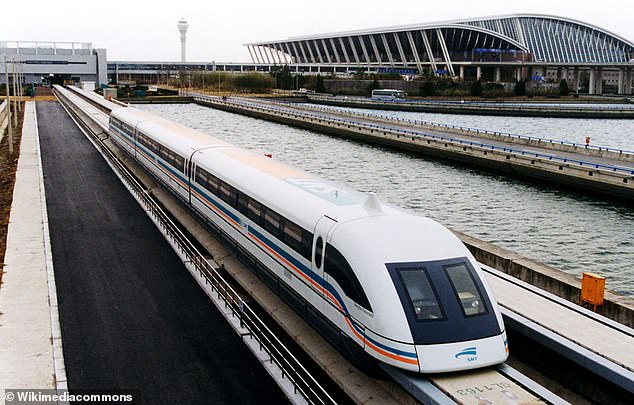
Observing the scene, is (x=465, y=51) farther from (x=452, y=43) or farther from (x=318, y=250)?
(x=318, y=250)

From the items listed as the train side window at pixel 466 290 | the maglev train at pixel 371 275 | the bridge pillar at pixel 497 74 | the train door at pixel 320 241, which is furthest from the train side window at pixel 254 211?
the bridge pillar at pixel 497 74

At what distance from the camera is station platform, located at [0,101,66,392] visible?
46.5 ft

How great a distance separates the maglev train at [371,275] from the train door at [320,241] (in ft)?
0.08

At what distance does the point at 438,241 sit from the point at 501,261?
8591 millimetres

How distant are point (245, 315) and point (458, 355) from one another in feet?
21.3

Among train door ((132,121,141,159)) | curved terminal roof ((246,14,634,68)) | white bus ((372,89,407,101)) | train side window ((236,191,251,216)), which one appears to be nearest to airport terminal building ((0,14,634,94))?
curved terminal roof ((246,14,634,68))

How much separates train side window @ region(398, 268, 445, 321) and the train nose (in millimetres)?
574

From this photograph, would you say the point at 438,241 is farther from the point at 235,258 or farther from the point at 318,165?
the point at 318,165

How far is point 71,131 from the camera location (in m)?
66.2

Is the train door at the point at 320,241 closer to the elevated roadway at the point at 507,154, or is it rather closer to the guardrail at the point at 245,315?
the guardrail at the point at 245,315

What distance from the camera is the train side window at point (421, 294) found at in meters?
12.7

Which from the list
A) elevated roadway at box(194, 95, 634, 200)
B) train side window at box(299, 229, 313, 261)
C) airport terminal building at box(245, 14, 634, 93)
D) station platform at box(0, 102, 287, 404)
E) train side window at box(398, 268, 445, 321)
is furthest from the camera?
airport terminal building at box(245, 14, 634, 93)

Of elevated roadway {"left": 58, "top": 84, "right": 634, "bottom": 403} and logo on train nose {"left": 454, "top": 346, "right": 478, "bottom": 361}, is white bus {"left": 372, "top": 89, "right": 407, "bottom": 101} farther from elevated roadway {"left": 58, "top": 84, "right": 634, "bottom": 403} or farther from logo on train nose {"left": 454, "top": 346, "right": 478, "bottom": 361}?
logo on train nose {"left": 454, "top": 346, "right": 478, "bottom": 361}

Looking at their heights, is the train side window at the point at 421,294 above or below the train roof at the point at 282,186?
below
